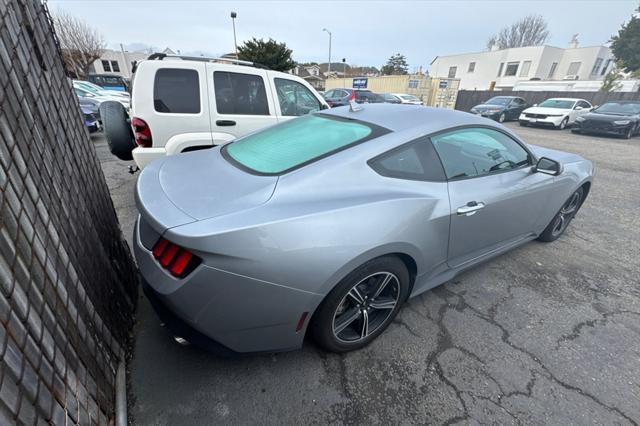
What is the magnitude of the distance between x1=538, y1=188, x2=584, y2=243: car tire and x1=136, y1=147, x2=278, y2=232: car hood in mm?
3409

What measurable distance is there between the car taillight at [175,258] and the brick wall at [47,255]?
424 mm

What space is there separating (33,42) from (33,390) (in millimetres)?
1709

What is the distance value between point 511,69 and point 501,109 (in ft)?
107

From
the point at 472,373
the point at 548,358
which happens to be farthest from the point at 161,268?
the point at 548,358

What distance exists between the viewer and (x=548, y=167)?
2.64 meters

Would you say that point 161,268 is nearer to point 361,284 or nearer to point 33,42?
point 361,284

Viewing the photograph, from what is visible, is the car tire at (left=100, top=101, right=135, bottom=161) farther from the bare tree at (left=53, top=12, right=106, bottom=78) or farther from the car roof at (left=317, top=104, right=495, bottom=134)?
the bare tree at (left=53, top=12, right=106, bottom=78)

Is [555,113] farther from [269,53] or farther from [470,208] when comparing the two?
[269,53]

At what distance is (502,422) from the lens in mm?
1689

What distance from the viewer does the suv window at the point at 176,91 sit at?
3721mm

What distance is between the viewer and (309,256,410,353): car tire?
1771mm

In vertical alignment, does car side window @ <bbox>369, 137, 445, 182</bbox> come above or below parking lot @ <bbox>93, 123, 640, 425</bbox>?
above

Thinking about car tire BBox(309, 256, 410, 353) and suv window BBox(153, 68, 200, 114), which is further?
suv window BBox(153, 68, 200, 114)

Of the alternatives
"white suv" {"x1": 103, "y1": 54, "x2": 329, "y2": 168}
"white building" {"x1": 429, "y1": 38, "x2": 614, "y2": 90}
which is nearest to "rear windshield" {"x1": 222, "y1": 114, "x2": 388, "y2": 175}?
"white suv" {"x1": 103, "y1": 54, "x2": 329, "y2": 168}
